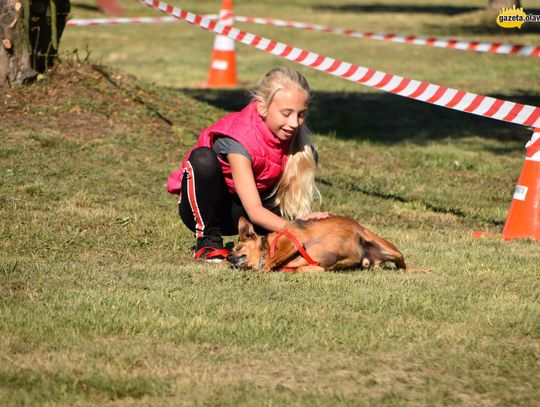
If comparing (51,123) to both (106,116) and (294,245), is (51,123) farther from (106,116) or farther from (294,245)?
(294,245)

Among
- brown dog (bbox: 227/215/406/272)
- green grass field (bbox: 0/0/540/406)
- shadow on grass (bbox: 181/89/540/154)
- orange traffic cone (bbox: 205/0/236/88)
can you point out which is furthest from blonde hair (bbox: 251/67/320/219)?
orange traffic cone (bbox: 205/0/236/88)

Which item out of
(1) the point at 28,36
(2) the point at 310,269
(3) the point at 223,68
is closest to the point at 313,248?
(2) the point at 310,269

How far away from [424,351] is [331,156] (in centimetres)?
684

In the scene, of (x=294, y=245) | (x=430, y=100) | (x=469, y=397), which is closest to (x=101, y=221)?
(x=294, y=245)

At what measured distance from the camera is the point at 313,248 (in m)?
6.02

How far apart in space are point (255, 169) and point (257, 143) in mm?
183

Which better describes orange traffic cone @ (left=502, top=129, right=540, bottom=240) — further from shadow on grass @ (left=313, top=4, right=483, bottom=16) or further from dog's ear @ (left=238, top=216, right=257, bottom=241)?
shadow on grass @ (left=313, top=4, right=483, bottom=16)

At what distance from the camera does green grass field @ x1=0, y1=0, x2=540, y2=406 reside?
13.7 feet

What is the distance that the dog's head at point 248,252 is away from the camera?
6.06 metres

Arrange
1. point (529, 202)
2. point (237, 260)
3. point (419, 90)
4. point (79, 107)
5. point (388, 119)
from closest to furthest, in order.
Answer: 1. point (237, 260)
2. point (529, 202)
3. point (419, 90)
4. point (79, 107)
5. point (388, 119)

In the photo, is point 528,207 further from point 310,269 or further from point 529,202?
point 310,269

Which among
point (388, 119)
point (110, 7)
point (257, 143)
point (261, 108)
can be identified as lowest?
point (110, 7)

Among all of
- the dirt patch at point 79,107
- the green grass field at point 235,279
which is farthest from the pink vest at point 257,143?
the dirt patch at point 79,107

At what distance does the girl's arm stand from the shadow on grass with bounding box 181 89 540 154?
646 centimetres
